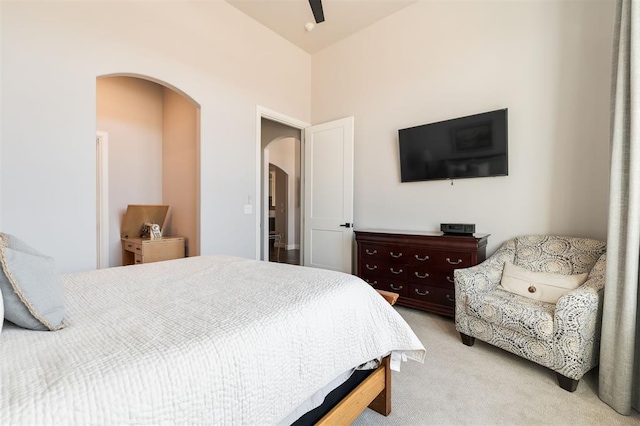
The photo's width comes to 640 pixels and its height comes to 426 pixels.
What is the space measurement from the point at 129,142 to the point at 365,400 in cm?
416

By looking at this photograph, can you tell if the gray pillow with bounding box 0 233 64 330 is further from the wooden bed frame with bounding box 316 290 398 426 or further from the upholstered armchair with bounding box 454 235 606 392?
the upholstered armchair with bounding box 454 235 606 392

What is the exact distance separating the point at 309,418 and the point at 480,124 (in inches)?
115

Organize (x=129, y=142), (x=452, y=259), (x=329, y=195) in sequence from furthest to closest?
(x=329, y=195), (x=129, y=142), (x=452, y=259)

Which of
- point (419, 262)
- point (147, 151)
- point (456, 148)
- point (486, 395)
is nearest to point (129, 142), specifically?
point (147, 151)

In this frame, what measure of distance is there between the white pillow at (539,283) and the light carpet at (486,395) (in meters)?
0.50

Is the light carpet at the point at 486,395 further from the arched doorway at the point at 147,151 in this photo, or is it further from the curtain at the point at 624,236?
the arched doorway at the point at 147,151

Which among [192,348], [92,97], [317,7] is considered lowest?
[192,348]

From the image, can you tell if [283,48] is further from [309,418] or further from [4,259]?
[309,418]

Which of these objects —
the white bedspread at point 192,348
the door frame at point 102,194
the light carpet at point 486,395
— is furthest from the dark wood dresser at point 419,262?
the door frame at point 102,194

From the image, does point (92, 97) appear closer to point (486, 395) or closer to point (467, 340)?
point (486, 395)

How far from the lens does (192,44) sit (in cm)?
291

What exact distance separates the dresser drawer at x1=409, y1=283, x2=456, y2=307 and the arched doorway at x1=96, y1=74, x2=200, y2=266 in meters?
2.58

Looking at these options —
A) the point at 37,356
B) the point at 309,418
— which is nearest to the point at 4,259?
the point at 37,356

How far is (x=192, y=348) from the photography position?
73cm
